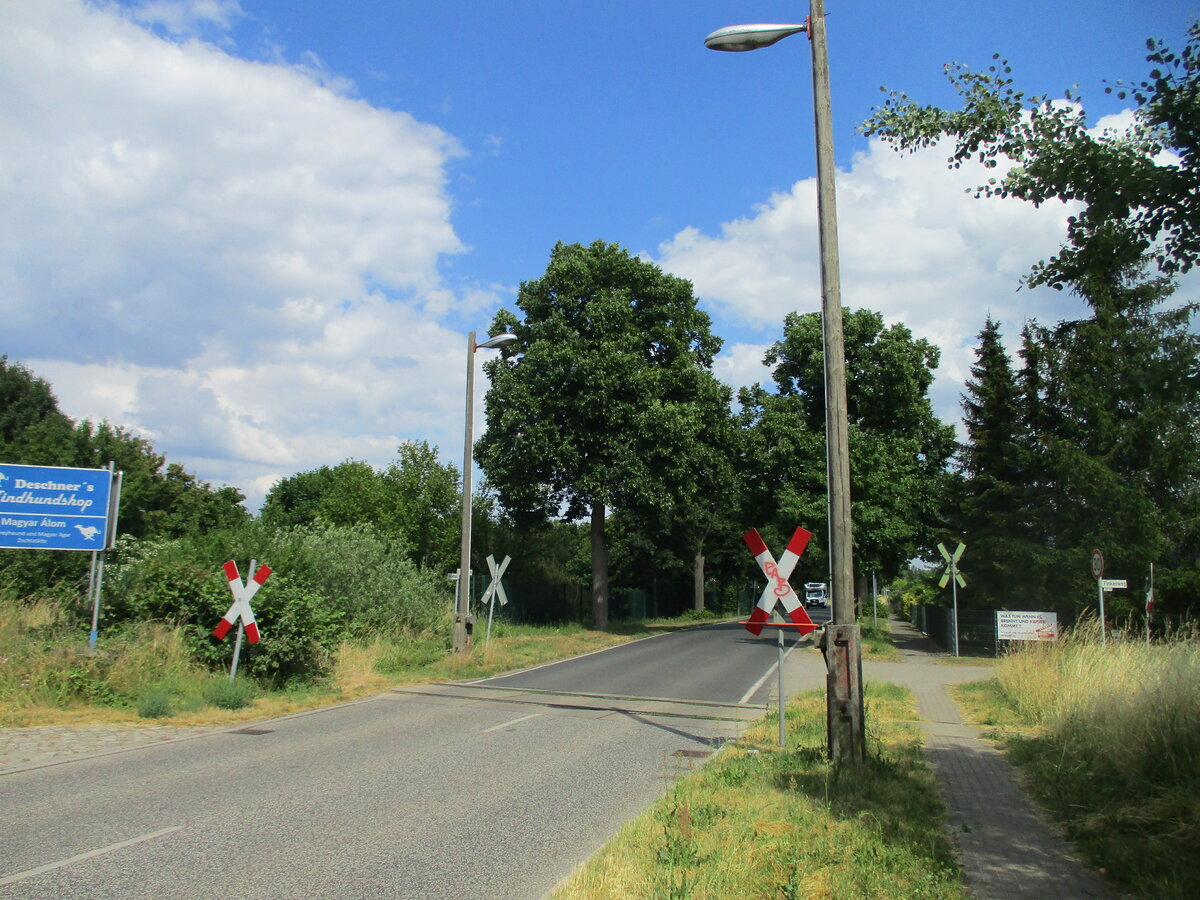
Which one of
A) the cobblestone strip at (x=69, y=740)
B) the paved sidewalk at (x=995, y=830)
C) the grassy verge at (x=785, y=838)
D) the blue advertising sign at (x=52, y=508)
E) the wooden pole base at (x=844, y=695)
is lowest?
the cobblestone strip at (x=69, y=740)

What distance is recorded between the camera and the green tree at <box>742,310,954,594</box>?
34281 mm

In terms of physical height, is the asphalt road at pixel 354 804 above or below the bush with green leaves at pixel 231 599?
below

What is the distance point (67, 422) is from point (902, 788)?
115 ft

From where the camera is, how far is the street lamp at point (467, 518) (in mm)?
20906

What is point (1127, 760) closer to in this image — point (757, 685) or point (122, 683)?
point (757, 685)

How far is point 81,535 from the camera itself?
46.8 ft

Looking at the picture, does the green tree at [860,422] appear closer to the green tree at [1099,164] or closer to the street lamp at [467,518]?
the street lamp at [467,518]

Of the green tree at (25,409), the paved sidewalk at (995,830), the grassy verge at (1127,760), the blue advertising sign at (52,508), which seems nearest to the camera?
the paved sidewalk at (995,830)

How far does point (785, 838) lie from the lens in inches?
234

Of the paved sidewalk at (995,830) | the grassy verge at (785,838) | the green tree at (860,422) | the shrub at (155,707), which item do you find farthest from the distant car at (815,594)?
the grassy verge at (785,838)

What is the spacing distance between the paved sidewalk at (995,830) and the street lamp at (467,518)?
11.5 metres

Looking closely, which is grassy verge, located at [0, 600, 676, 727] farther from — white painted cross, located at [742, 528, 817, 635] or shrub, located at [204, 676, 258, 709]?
white painted cross, located at [742, 528, 817, 635]

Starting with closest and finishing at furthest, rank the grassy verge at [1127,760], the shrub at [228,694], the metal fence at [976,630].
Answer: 1. the grassy verge at [1127,760]
2. the shrub at [228,694]
3. the metal fence at [976,630]

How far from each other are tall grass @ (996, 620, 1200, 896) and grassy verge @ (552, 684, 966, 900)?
109cm
